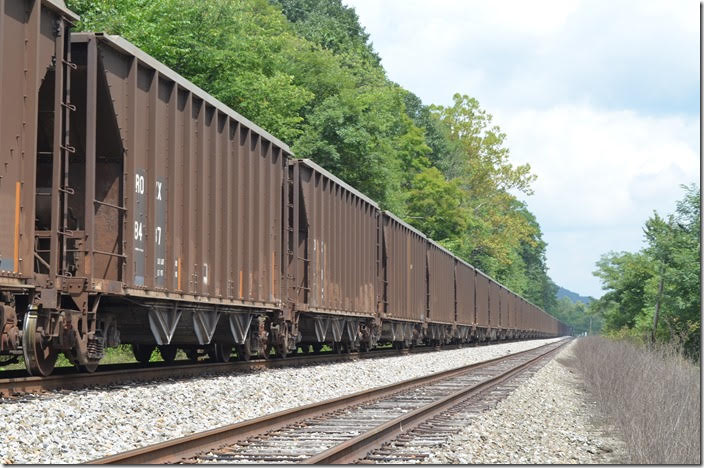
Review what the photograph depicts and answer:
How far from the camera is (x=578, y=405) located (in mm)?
14117

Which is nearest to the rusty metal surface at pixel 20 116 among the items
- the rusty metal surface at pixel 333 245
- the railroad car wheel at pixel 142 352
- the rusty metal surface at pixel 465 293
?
the railroad car wheel at pixel 142 352

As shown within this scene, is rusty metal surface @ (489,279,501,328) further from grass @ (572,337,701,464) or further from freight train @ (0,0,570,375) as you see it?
grass @ (572,337,701,464)

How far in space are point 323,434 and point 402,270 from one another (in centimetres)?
1998

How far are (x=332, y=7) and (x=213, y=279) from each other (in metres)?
76.0

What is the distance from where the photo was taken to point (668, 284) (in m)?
41.4

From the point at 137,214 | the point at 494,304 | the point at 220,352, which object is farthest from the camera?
the point at 494,304

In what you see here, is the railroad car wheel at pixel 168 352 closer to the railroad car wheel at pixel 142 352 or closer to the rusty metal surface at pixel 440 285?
the railroad car wheel at pixel 142 352

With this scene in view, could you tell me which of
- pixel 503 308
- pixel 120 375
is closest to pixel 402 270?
pixel 120 375

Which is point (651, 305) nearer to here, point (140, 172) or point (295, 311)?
point (295, 311)

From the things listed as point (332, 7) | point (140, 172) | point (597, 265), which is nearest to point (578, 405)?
point (140, 172)

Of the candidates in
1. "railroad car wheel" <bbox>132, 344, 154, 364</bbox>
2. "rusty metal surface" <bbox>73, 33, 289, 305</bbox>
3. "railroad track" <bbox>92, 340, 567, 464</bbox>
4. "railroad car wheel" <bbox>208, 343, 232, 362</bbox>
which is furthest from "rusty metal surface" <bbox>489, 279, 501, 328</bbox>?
"railroad track" <bbox>92, 340, 567, 464</bbox>

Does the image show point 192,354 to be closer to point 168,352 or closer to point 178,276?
point 168,352

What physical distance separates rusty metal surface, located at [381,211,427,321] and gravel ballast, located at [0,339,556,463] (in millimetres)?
11175

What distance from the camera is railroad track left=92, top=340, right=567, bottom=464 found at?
755 cm
